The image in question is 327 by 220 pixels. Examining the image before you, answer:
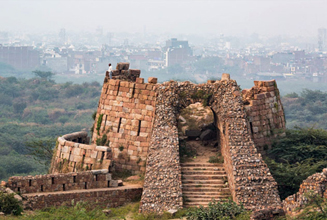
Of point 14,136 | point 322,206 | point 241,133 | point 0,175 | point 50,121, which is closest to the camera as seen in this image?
point 322,206

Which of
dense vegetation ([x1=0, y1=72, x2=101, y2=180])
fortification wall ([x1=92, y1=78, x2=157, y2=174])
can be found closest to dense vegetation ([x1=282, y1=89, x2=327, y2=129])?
dense vegetation ([x1=0, y1=72, x2=101, y2=180])

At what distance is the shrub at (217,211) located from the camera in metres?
21.0

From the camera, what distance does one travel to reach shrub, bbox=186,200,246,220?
21.0m

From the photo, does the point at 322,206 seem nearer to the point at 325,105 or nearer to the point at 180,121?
the point at 180,121

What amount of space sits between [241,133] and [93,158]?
19.1 ft

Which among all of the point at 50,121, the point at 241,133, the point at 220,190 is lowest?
the point at 50,121

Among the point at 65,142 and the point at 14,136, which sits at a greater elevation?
the point at 65,142

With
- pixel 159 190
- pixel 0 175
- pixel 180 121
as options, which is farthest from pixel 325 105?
pixel 159 190

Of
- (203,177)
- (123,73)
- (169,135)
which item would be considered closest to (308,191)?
(203,177)

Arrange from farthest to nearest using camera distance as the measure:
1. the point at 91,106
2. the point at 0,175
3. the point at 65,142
Result: the point at 91,106
the point at 0,175
the point at 65,142

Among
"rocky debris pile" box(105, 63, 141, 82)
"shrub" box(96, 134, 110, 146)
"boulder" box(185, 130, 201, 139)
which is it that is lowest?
"shrub" box(96, 134, 110, 146)

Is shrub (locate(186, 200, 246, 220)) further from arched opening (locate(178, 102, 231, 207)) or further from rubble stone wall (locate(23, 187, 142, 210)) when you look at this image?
rubble stone wall (locate(23, 187, 142, 210))

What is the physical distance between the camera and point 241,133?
24469 mm

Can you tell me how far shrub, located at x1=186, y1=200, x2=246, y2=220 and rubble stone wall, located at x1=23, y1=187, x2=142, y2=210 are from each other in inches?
125
